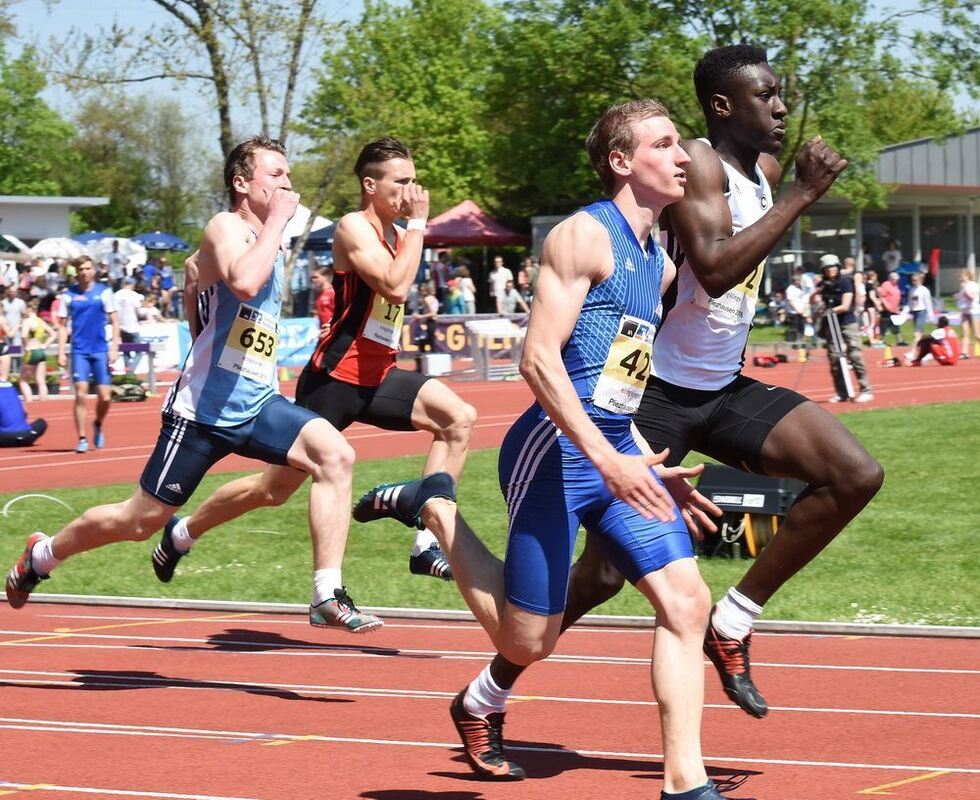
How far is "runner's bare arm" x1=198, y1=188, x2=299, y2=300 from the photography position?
252 inches

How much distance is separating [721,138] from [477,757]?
89.4 inches

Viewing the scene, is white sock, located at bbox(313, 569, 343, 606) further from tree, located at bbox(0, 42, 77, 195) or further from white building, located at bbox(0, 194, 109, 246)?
tree, located at bbox(0, 42, 77, 195)

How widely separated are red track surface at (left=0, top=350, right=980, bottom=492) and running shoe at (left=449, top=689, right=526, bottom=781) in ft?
35.2

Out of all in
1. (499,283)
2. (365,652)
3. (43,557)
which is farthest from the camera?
(499,283)

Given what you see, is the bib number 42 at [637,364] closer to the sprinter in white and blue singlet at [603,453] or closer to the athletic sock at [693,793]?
the sprinter in white and blue singlet at [603,453]

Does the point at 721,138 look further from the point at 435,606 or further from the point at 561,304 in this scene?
the point at 435,606

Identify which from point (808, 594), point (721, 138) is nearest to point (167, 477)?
point (721, 138)

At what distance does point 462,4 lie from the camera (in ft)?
271

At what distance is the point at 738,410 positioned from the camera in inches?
225

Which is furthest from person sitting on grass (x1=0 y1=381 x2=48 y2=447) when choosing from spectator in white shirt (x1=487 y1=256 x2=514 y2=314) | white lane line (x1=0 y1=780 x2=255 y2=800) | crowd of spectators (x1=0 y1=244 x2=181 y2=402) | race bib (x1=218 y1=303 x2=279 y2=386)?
spectator in white shirt (x1=487 y1=256 x2=514 y2=314)

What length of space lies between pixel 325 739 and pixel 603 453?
6.18 feet

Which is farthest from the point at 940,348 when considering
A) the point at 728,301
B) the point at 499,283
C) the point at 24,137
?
the point at 24,137

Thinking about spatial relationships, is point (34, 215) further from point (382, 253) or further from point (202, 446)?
point (202, 446)

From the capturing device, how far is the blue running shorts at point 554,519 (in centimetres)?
456
